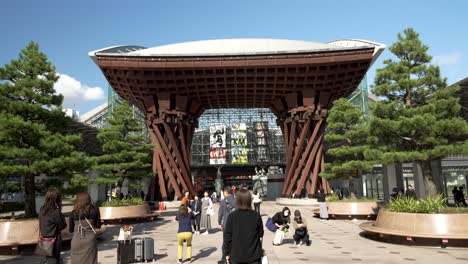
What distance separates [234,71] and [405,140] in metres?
18.7

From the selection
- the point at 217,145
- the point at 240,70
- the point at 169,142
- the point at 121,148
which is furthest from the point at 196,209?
the point at 217,145

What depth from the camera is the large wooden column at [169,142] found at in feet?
107

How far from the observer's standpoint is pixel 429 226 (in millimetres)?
10914

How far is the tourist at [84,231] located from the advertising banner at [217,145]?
5686cm

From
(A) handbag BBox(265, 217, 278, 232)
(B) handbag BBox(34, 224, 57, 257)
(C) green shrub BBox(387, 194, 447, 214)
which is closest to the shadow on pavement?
(A) handbag BBox(265, 217, 278, 232)

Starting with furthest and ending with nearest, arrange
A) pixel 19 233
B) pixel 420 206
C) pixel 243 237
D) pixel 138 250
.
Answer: pixel 420 206 < pixel 19 233 < pixel 138 250 < pixel 243 237

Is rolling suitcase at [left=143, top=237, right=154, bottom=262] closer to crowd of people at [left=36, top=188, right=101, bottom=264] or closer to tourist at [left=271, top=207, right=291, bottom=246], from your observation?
crowd of people at [left=36, top=188, right=101, bottom=264]

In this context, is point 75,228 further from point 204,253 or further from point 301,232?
point 301,232

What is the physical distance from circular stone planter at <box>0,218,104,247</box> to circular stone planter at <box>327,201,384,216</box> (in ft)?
42.8

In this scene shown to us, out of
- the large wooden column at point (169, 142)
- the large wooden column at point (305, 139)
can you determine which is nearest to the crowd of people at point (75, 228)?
the large wooden column at point (169, 142)

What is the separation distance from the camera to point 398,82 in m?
14.6

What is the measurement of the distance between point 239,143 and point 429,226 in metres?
55.0

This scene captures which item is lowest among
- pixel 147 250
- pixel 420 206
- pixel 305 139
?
pixel 147 250

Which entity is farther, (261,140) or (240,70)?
(261,140)
